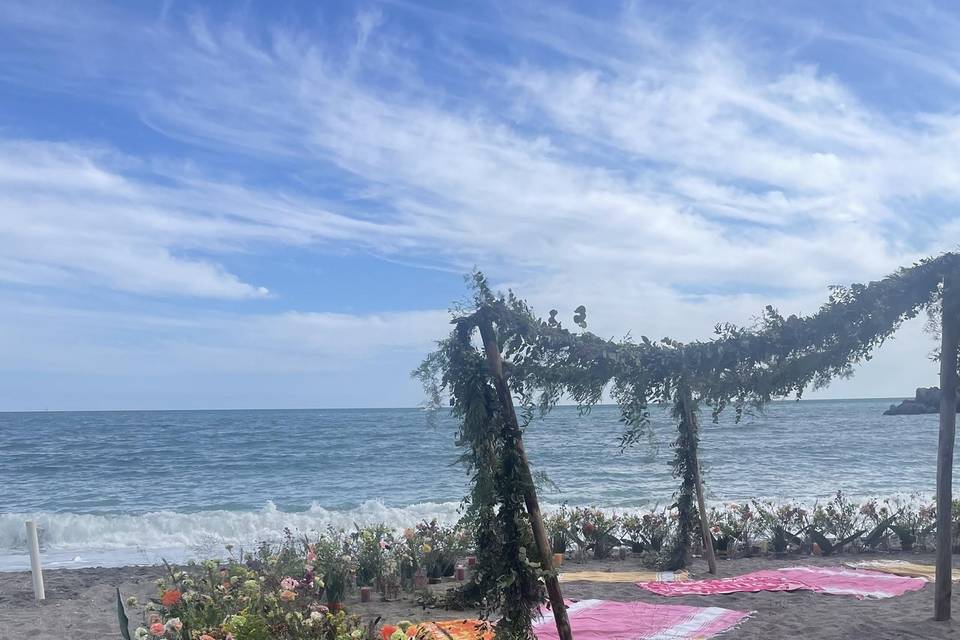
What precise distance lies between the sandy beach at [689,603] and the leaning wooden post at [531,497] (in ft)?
6.09

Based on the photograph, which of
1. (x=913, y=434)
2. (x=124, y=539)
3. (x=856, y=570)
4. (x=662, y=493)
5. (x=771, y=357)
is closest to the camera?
(x=771, y=357)

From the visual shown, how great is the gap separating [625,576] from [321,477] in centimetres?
1905

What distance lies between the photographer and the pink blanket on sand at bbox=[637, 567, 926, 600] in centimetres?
748

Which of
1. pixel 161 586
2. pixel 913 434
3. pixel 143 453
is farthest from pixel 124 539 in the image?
pixel 913 434

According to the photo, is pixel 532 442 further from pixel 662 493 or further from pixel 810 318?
pixel 810 318

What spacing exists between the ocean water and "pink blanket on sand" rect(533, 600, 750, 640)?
Answer: 1380mm

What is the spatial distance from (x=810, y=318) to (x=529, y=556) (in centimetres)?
242

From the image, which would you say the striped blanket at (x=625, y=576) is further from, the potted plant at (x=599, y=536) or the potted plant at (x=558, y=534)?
the potted plant at (x=599, y=536)

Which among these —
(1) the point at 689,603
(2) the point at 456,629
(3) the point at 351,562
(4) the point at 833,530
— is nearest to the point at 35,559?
(3) the point at 351,562

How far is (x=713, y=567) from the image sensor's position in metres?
8.40

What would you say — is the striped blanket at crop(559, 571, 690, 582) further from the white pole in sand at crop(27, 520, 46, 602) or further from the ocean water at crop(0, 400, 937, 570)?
the white pole in sand at crop(27, 520, 46, 602)

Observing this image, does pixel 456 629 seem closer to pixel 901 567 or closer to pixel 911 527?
pixel 901 567

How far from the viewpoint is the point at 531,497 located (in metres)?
4.98

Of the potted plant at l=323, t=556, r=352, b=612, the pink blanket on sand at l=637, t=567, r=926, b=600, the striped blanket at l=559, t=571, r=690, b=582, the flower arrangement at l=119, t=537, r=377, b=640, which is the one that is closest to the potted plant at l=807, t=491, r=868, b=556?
the pink blanket on sand at l=637, t=567, r=926, b=600
